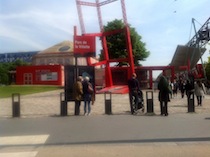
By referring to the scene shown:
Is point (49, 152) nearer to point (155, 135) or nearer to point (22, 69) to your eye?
point (155, 135)

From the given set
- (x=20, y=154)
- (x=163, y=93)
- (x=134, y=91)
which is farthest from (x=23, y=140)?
(x=163, y=93)

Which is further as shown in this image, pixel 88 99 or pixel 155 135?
pixel 88 99

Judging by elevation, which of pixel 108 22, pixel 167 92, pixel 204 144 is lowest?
pixel 204 144

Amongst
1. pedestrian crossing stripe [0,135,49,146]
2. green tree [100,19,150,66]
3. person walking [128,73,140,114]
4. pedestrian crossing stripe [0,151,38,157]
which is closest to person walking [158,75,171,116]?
person walking [128,73,140,114]

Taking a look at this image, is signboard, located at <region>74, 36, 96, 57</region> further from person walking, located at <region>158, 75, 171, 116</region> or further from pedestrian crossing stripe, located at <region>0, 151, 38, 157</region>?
pedestrian crossing stripe, located at <region>0, 151, 38, 157</region>

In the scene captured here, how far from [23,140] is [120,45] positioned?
5666cm

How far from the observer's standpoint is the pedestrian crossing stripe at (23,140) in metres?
9.16

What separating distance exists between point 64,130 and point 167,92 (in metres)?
5.49

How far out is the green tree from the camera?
6544 cm

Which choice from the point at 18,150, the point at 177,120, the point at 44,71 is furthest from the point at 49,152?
the point at 44,71

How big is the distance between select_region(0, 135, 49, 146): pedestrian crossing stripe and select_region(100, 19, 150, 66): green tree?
→ 5483 centimetres

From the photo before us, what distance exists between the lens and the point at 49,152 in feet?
25.9

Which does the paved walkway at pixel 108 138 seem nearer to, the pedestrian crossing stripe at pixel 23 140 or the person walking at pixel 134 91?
the pedestrian crossing stripe at pixel 23 140

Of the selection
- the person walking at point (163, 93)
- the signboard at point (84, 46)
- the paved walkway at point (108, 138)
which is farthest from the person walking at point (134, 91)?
the signboard at point (84, 46)
